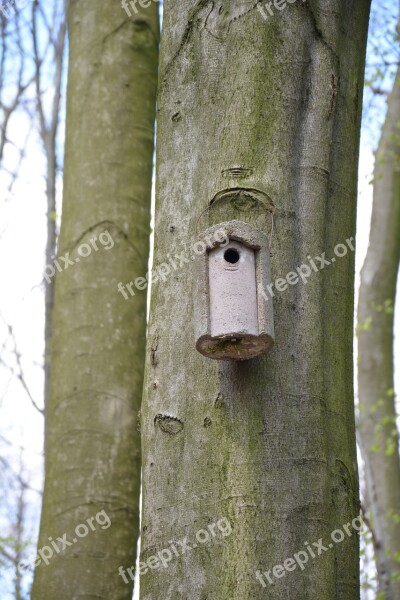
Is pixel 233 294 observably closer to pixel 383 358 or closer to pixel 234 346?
Answer: pixel 234 346

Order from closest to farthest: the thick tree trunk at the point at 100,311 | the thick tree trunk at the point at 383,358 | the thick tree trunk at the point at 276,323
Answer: the thick tree trunk at the point at 276,323 < the thick tree trunk at the point at 100,311 < the thick tree trunk at the point at 383,358

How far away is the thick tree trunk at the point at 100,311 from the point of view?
378cm

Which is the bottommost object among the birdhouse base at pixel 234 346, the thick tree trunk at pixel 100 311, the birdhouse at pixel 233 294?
the birdhouse base at pixel 234 346

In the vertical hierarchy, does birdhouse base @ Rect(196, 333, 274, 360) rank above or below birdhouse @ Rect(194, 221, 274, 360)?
below

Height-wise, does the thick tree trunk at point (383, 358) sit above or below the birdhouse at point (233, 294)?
above

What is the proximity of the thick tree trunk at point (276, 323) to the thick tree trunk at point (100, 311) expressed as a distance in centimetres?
185

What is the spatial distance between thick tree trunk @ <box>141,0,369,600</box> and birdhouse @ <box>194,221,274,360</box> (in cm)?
6

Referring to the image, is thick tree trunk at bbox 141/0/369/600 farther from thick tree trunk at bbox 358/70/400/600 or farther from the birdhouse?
thick tree trunk at bbox 358/70/400/600

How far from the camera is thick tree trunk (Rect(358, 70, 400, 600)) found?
5.93 metres

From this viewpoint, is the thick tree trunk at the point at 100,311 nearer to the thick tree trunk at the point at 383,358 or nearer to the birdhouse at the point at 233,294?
the birdhouse at the point at 233,294

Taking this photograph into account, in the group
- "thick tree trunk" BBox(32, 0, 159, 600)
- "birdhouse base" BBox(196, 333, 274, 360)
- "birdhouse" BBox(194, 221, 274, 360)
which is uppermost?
"thick tree trunk" BBox(32, 0, 159, 600)

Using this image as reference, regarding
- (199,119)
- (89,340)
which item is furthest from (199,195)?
(89,340)

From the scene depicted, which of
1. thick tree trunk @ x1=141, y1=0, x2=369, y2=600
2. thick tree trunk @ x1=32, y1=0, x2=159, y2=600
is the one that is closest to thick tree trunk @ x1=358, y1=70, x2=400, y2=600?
thick tree trunk @ x1=32, y1=0, x2=159, y2=600

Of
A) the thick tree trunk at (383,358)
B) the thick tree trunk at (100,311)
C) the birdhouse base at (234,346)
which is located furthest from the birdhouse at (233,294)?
the thick tree trunk at (383,358)
